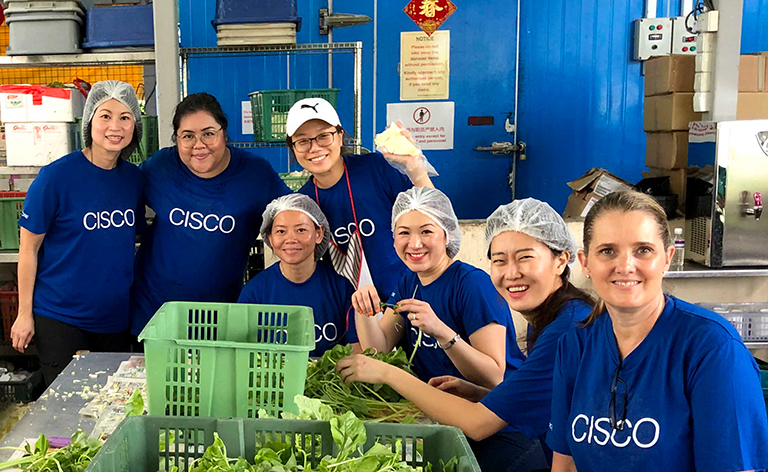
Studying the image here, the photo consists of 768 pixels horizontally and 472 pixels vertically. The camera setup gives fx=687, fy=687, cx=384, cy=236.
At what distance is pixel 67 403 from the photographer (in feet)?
7.45

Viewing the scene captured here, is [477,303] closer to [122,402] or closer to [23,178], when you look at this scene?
[122,402]

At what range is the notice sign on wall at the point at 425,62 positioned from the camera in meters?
5.86

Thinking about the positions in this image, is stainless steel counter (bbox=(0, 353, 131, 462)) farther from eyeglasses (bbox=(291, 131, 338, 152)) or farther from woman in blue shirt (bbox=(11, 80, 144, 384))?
eyeglasses (bbox=(291, 131, 338, 152))

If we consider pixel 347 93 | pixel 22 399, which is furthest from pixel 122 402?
pixel 347 93

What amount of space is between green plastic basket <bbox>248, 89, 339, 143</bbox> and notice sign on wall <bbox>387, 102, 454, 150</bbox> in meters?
1.93

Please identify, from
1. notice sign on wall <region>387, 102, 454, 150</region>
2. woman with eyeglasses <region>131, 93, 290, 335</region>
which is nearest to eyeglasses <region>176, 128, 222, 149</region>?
woman with eyeglasses <region>131, 93, 290, 335</region>

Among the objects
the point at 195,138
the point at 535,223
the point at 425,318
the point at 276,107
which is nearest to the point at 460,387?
the point at 425,318

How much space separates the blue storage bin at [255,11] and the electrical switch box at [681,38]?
11.2 feet

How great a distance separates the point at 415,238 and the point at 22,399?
2.76 metres

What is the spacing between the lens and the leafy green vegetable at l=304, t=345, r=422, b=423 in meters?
2.05

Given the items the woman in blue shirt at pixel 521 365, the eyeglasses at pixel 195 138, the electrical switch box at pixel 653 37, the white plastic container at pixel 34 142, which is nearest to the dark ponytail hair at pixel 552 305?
the woman in blue shirt at pixel 521 365

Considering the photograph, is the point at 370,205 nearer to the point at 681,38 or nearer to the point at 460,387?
the point at 460,387

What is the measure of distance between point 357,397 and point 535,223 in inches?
30.5

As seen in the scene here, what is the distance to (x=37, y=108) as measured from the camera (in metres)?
4.17
